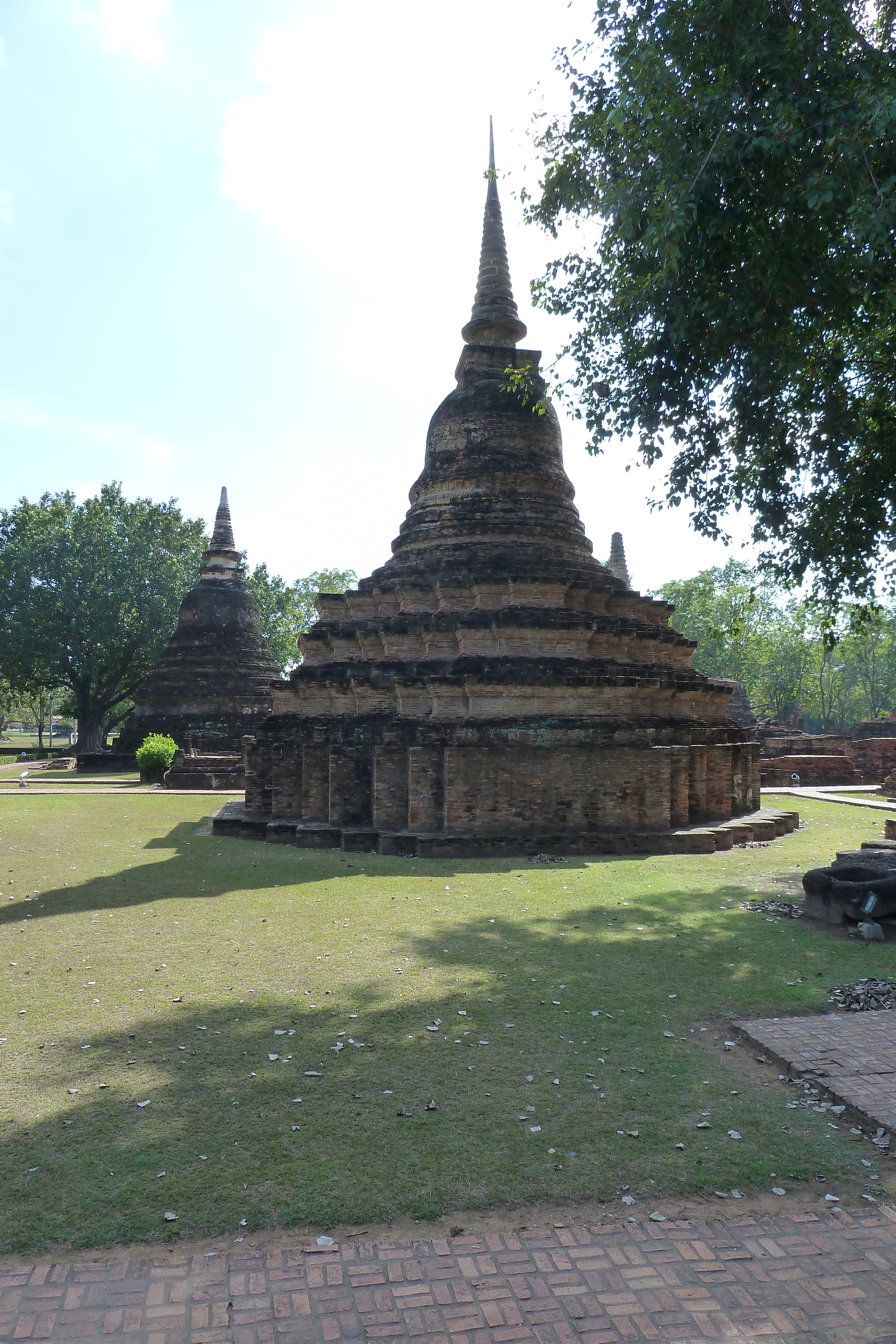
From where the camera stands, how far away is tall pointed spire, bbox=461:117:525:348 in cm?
1719

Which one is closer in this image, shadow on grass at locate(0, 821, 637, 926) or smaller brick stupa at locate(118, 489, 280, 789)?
shadow on grass at locate(0, 821, 637, 926)

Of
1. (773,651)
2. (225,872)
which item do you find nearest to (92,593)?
(225,872)

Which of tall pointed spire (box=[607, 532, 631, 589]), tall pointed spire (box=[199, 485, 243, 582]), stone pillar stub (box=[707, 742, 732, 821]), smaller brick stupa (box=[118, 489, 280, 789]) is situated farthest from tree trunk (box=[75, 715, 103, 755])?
stone pillar stub (box=[707, 742, 732, 821])

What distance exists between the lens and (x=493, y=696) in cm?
1241

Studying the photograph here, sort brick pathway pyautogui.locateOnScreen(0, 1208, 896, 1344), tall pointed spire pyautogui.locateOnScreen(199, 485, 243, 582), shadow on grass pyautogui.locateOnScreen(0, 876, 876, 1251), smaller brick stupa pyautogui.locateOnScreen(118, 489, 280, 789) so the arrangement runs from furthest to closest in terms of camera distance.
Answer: tall pointed spire pyautogui.locateOnScreen(199, 485, 243, 582), smaller brick stupa pyautogui.locateOnScreen(118, 489, 280, 789), shadow on grass pyautogui.locateOnScreen(0, 876, 876, 1251), brick pathway pyautogui.locateOnScreen(0, 1208, 896, 1344)

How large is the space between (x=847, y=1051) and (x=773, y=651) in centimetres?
5381

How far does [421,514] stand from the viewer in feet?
51.0

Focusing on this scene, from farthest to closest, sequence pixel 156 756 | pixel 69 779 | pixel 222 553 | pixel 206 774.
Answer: pixel 222 553 → pixel 69 779 → pixel 156 756 → pixel 206 774

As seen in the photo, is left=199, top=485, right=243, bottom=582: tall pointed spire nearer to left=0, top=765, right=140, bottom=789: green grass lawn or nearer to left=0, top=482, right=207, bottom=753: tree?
left=0, top=482, right=207, bottom=753: tree

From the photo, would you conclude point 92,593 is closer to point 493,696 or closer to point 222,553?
point 222,553

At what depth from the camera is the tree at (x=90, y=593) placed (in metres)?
34.3

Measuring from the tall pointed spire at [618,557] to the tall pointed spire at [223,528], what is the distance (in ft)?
51.4

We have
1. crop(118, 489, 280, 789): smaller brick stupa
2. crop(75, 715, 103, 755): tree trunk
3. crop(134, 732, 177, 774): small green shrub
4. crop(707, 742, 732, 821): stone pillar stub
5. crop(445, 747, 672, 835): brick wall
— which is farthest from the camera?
crop(75, 715, 103, 755): tree trunk

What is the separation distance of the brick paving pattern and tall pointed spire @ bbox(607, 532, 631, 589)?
27.2 metres
